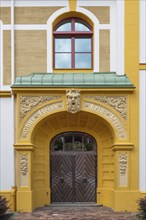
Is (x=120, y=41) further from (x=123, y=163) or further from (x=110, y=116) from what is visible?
(x=123, y=163)

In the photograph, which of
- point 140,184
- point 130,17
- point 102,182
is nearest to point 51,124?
point 102,182

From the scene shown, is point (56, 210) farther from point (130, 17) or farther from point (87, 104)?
point (130, 17)

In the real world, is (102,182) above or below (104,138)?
below

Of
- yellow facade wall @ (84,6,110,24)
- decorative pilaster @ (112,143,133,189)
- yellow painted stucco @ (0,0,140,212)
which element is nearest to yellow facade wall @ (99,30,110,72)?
yellow painted stucco @ (0,0,140,212)

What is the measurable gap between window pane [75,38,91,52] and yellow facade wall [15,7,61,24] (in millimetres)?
1475

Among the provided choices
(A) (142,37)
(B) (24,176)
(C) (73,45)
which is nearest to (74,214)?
(B) (24,176)

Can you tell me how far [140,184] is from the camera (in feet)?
45.4

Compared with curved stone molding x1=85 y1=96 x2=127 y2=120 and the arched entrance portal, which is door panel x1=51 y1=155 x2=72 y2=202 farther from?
curved stone molding x1=85 y1=96 x2=127 y2=120

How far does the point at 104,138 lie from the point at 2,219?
4837mm

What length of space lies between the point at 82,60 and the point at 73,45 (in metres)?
0.67

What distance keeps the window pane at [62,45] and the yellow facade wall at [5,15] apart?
193cm

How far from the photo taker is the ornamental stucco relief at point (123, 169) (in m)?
13.8

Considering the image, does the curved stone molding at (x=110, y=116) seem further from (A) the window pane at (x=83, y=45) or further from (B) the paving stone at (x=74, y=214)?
(B) the paving stone at (x=74, y=214)

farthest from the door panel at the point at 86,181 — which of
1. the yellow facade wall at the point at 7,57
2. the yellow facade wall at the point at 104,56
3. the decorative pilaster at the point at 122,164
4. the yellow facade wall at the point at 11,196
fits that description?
the yellow facade wall at the point at 7,57
